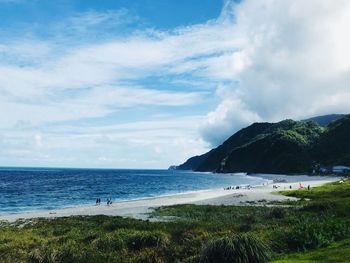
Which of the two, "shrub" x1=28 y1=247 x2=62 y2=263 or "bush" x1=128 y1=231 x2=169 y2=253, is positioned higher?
"bush" x1=128 y1=231 x2=169 y2=253

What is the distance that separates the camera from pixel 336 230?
22547 millimetres

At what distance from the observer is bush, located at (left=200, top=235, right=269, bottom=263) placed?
18.6 meters

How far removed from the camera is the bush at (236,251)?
61.0ft

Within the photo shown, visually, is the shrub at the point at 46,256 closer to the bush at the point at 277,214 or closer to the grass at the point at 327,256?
the grass at the point at 327,256

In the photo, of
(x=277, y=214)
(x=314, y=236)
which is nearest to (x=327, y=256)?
(x=314, y=236)

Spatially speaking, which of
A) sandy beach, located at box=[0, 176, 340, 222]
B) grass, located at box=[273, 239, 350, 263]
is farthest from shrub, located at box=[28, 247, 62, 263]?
sandy beach, located at box=[0, 176, 340, 222]

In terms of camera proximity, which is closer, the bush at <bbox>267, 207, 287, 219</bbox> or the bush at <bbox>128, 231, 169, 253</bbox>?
the bush at <bbox>128, 231, 169, 253</bbox>

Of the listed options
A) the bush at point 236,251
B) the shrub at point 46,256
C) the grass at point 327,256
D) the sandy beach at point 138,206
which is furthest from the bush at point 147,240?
the sandy beach at point 138,206

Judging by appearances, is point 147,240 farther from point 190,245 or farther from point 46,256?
point 46,256

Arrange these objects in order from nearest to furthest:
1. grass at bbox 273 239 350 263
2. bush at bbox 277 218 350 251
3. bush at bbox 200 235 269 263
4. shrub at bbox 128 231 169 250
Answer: grass at bbox 273 239 350 263 → bush at bbox 200 235 269 263 → bush at bbox 277 218 350 251 → shrub at bbox 128 231 169 250

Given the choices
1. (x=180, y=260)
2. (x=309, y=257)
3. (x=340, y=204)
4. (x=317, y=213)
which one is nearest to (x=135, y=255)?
(x=180, y=260)

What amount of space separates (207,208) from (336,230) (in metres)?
30.6

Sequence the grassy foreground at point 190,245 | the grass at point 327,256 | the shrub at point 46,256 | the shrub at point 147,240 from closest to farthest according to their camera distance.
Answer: the grass at point 327,256 → the grassy foreground at point 190,245 → the shrub at point 46,256 → the shrub at point 147,240

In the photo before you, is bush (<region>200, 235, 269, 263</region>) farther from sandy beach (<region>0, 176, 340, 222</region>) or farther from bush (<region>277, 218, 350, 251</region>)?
sandy beach (<region>0, 176, 340, 222</region>)
